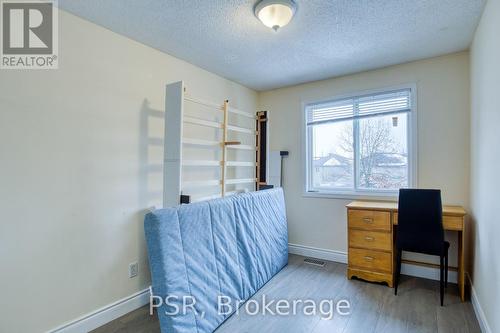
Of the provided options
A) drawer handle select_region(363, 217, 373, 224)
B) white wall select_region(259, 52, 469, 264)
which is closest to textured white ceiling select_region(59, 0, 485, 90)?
white wall select_region(259, 52, 469, 264)

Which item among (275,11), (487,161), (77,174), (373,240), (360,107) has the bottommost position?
(373,240)

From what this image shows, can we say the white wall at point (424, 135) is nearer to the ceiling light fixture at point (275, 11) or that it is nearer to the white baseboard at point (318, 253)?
the white baseboard at point (318, 253)

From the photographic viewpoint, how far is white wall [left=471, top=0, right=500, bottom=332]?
5.60ft

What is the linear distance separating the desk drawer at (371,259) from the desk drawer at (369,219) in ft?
0.87

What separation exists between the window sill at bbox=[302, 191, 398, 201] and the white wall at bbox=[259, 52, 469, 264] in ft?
0.20

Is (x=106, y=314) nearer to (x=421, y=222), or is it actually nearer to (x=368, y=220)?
(x=368, y=220)

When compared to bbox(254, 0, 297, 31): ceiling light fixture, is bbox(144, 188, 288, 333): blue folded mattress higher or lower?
lower

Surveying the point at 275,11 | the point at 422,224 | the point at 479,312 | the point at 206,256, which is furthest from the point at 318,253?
the point at 275,11

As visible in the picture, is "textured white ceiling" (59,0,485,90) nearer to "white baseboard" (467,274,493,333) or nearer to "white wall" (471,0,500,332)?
"white wall" (471,0,500,332)

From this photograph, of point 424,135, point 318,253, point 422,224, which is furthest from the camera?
point 318,253

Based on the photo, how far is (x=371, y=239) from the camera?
2807 mm

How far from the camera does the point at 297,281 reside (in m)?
2.84

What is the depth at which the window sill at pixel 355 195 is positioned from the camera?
3127 mm

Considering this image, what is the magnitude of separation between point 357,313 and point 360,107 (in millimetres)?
2344
